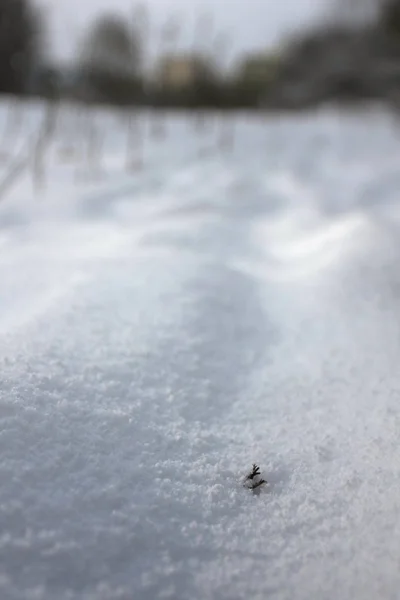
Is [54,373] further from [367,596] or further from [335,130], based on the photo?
[335,130]

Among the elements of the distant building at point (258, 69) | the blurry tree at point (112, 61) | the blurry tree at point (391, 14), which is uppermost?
the distant building at point (258, 69)

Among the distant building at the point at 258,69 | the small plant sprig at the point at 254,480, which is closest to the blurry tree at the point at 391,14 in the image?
the distant building at the point at 258,69

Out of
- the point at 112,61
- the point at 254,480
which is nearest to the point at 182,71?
the point at 112,61

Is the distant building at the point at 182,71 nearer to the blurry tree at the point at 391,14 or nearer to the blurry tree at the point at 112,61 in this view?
the blurry tree at the point at 112,61

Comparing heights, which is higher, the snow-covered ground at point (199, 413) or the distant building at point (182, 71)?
the distant building at point (182, 71)

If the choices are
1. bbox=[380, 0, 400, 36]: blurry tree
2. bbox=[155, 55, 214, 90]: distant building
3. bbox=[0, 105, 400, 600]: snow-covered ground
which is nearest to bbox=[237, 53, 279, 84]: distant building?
bbox=[155, 55, 214, 90]: distant building

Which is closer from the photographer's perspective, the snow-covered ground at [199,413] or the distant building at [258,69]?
the snow-covered ground at [199,413]

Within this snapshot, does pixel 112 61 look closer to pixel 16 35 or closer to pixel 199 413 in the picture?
pixel 16 35

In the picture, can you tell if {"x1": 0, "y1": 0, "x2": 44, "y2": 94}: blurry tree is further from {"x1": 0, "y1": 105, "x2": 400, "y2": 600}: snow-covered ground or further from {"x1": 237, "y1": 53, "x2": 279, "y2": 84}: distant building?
{"x1": 0, "y1": 105, "x2": 400, "y2": 600}: snow-covered ground
